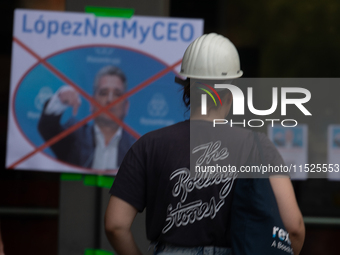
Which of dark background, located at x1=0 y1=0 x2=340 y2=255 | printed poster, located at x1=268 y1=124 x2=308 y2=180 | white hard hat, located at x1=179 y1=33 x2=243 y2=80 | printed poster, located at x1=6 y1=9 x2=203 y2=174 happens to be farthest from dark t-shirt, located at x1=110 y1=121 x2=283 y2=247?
dark background, located at x1=0 y1=0 x2=340 y2=255

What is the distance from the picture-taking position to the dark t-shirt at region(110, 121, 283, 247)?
6.01ft

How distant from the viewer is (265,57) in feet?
12.5

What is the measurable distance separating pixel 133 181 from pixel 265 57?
7.43 feet

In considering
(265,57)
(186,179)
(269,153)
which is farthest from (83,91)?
(269,153)

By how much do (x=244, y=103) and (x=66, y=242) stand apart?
5.63ft

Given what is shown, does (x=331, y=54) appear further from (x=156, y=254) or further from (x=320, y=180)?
(x=156, y=254)

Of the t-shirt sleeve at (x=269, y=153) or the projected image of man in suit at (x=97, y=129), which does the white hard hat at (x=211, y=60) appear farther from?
the projected image of man in suit at (x=97, y=129)

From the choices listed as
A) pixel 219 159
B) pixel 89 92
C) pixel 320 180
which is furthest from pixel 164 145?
pixel 320 180

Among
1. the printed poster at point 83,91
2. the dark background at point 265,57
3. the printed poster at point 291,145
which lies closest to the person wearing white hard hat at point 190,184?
the printed poster at point 83,91

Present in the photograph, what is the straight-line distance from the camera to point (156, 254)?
194 cm

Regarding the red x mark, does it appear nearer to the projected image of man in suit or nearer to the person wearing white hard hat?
the projected image of man in suit

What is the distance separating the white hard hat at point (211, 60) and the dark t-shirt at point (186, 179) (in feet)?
0.77

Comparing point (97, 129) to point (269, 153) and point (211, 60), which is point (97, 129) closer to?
point (211, 60)

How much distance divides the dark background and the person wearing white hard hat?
1903 millimetres
